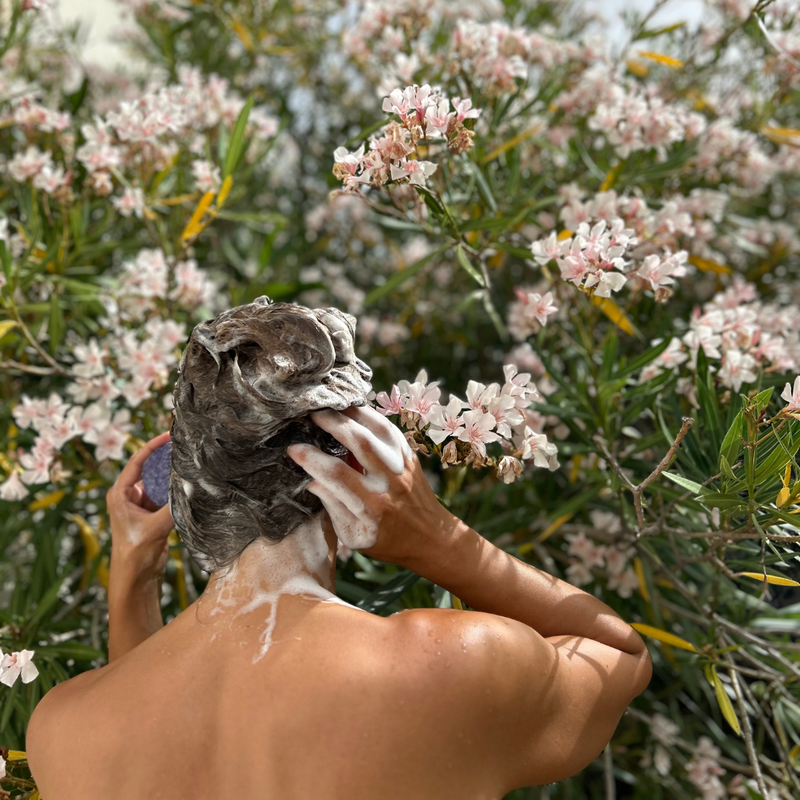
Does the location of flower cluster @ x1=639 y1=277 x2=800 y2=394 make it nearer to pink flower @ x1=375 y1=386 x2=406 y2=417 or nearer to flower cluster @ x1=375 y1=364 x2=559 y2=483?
flower cluster @ x1=375 y1=364 x2=559 y2=483

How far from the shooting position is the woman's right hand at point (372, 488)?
0.72 metres

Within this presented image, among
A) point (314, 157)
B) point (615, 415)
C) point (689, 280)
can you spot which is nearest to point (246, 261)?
point (314, 157)

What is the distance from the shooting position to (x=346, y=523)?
0.74 metres

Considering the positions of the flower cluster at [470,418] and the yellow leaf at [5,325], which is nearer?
the flower cluster at [470,418]

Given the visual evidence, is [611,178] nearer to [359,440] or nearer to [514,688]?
[359,440]

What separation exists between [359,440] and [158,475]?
40cm

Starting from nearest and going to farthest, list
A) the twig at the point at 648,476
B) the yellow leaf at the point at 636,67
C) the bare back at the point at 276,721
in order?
the bare back at the point at 276,721
the twig at the point at 648,476
the yellow leaf at the point at 636,67

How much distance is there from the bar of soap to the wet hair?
169 mm

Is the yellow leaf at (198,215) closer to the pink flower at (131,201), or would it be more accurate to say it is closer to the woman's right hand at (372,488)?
the pink flower at (131,201)

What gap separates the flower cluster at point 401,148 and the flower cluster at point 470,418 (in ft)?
0.92

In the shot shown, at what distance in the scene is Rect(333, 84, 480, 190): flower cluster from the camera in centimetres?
92

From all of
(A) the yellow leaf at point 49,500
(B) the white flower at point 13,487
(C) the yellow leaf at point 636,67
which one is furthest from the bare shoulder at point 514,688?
(C) the yellow leaf at point 636,67

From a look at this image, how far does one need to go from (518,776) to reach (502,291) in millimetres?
1741

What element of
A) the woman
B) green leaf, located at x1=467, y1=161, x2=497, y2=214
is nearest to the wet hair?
the woman
